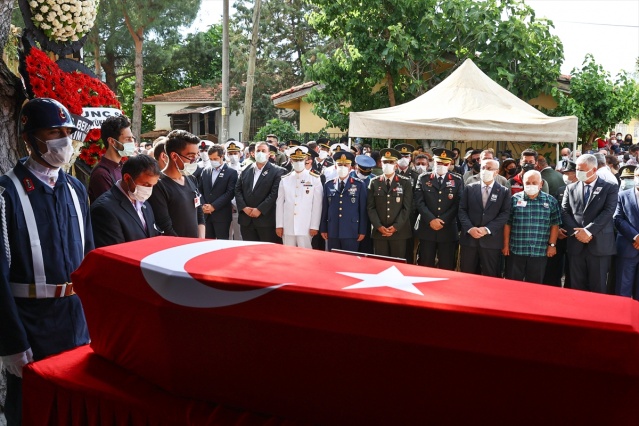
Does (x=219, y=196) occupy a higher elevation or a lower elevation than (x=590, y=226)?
higher

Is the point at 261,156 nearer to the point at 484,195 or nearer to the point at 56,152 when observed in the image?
the point at 484,195

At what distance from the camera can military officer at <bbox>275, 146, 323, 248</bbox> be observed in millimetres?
7500

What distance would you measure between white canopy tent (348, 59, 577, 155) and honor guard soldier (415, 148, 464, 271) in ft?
5.16

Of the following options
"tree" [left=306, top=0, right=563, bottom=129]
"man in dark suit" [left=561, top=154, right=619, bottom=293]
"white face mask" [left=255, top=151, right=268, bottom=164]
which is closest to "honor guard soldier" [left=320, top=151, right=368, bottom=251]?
"white face mask" [left=255, top=151, right=268, bottom=164]

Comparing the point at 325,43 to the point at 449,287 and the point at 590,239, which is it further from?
the point at 449,287

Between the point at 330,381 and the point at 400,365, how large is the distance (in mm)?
235

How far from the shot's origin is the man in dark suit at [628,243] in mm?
6215

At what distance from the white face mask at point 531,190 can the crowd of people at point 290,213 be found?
11mm

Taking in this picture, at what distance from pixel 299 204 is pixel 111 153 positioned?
3.70 m

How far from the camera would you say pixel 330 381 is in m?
1.79

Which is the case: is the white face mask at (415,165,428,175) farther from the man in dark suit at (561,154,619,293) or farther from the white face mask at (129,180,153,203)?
the white face mask at (129,180,153,203)

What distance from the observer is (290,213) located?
7570mm

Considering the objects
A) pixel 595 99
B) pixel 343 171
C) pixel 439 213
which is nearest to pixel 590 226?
pixel 439 213

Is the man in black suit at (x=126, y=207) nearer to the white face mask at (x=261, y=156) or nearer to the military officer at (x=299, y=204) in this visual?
the military officer at (x=299, y=204)
